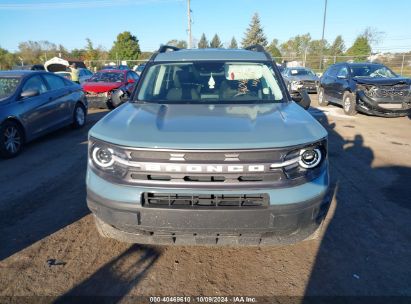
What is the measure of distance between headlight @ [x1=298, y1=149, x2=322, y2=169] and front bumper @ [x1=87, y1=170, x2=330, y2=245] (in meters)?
0.13

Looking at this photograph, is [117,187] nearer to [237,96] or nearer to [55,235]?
[55,235]

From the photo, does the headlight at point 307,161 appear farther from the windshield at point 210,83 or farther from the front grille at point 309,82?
the front grille at point 309,82

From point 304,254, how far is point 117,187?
187 centimetres

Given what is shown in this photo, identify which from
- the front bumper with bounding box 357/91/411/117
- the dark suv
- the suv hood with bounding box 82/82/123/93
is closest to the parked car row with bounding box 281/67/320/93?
the dark suv

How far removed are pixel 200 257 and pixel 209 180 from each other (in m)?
1.05

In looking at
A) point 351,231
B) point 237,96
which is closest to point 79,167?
point 237,96

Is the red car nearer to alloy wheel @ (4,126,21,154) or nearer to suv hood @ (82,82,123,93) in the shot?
suv hood @ (82,82,123,93)

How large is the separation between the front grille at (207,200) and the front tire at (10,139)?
16.9 ft

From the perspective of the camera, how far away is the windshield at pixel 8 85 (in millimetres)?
6903

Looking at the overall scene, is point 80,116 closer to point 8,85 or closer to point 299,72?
point 8,85

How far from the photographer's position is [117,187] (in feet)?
8.40

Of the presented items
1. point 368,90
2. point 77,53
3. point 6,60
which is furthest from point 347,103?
point 77,53

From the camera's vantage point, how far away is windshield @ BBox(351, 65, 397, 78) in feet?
37.5

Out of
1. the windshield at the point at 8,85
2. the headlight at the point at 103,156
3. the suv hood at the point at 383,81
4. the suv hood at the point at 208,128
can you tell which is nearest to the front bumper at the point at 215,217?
the headlight at the point at 103,156
